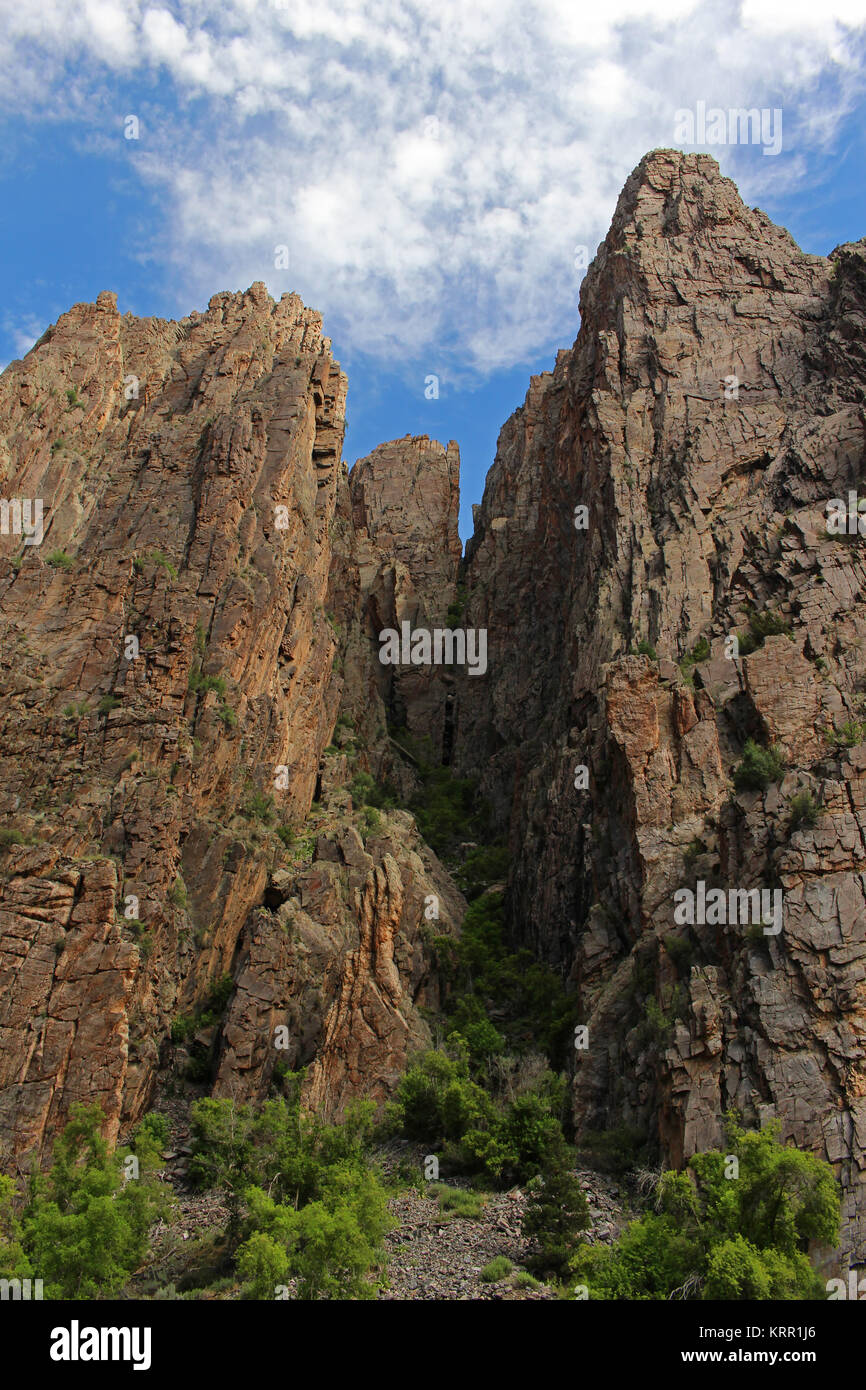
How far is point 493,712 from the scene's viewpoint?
77.4 m

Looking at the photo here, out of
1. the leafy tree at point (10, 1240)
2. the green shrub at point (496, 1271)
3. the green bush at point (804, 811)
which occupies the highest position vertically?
the green bush at point (804, 811)

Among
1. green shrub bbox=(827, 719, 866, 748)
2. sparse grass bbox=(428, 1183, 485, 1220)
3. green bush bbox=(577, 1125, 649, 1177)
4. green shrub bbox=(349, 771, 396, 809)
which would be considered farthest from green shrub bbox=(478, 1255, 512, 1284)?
green shrub bbox=(349, 771, 396, 809)

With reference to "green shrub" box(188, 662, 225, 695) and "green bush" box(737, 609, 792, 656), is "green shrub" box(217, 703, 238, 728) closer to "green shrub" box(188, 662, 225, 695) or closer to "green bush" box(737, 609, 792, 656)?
"green shrub" box(188, 662, 225, 695)

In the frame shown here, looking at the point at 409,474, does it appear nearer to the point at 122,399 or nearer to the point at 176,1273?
the point at 122,399

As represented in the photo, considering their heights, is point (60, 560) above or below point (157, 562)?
above

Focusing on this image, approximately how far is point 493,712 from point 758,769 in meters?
→ 34.7

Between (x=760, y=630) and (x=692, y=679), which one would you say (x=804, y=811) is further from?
(x=760, y=630)

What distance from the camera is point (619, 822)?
5025cm

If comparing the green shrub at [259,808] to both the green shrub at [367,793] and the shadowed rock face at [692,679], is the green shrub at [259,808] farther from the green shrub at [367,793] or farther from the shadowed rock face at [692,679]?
the shadowed rock face at [692,679]

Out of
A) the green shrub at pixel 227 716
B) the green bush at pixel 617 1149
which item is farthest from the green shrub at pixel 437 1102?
the green shrub at pixel 227 716

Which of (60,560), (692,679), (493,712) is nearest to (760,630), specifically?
(692,679)

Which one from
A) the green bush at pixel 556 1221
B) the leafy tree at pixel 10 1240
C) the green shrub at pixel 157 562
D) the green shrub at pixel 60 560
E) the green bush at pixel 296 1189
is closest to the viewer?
the green bush at pixel 296 1189

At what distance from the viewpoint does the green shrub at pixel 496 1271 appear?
106 feet

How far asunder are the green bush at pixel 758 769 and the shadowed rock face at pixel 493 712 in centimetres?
87
